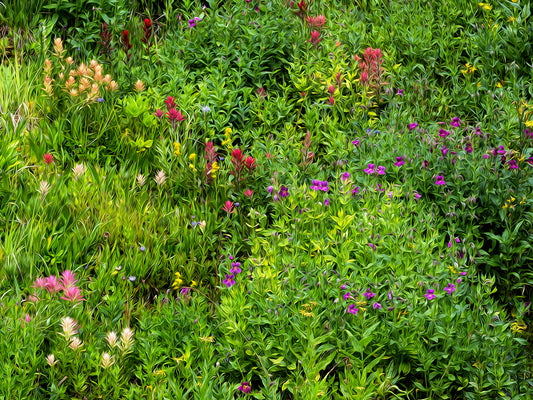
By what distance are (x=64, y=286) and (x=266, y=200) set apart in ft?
5.57

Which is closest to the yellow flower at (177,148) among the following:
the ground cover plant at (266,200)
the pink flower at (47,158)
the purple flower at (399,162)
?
Result: the ground cover plant at (266,200)

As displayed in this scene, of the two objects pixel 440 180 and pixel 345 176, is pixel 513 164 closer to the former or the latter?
pixel 440 180

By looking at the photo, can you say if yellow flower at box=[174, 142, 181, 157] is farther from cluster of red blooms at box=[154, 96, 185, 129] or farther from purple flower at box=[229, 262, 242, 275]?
purple flower at box=[229, 262, 242, 275]

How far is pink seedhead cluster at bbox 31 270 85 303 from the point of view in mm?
3385

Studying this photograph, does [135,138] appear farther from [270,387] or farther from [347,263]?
[270,387]

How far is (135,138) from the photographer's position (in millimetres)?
4809

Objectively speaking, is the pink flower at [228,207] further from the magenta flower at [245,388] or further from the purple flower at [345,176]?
the magenta flower at [245,388]

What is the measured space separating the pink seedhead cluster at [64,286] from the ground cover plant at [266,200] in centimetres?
2

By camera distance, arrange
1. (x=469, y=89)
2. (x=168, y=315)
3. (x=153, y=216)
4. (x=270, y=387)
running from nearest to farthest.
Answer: (x=270, y=387)
(x=168, y=315)
(x=153, y=216)
(x=469, y=89)

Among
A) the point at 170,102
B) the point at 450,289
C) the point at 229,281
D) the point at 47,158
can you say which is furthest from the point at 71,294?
the point at 450,289

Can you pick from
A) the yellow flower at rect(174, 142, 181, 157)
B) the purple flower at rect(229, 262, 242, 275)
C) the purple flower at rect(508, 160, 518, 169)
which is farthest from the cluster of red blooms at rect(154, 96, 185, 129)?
the purple flower at rect(508, 160, 518, 169)

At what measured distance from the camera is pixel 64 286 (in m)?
3.42

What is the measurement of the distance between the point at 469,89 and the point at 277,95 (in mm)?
1731

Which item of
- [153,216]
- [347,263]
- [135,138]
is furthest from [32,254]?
[347,263]
